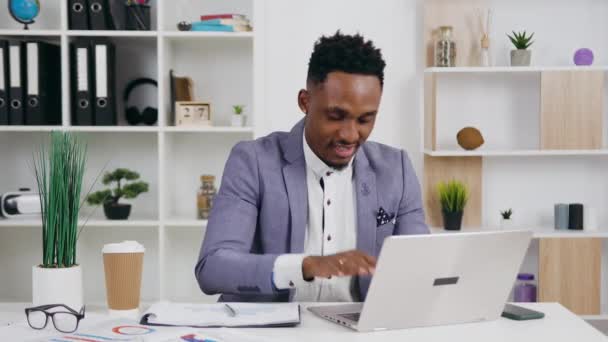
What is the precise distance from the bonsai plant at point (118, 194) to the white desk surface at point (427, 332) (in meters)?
1.77

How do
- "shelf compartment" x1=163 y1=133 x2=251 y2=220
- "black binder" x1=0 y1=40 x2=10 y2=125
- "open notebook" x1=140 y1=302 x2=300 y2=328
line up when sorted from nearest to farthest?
1. "open notebook" x1=140 y1=302 x2=300 y2=328
2. "black binder" x1=0 y1=40 x2=10 y2=125
3. "shelf compartment" x1=163 y1=133 x2=251 y2=220

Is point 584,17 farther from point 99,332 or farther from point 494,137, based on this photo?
point 99,332

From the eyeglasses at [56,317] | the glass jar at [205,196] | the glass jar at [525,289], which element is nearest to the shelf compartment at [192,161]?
the glass jar at [205,196]

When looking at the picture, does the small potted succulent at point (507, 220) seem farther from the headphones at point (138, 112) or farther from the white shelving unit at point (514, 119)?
the headphones at point (138, 112)

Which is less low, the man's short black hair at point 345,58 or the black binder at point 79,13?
the black binder at point 79,13

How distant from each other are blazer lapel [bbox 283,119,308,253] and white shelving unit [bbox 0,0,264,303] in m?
1.46

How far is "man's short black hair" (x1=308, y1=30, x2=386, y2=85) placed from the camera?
6.37 feet

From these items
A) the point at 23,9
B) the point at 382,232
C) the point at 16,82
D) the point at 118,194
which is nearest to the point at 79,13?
the point at 23,9

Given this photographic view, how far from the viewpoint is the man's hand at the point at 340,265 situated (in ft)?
5.14

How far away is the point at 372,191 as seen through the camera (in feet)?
6.86

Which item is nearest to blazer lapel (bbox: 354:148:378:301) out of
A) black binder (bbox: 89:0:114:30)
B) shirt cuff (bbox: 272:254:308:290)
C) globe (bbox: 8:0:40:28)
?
shirt cuff (bbox: 272:254:308:290)

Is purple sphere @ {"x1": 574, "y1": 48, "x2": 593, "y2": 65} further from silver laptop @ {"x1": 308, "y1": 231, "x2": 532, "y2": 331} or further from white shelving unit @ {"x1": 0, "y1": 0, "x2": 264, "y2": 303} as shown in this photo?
silver laptop @ {"x1": 308, "y1": 231, "x2": 532, "y2": 331}

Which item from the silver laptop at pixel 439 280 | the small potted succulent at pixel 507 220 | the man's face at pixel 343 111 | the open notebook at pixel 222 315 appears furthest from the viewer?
the small potted succulent at pixel 507 220

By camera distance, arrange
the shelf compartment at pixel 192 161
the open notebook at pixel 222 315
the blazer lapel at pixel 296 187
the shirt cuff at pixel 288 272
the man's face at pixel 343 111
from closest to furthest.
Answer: the open notebook at pixel 222 315, the shirt cuff at pixel 288 272, the man's face at pixel 343 111, the blazer lapel at pixel 296 187, the shelf compartment at pixel 192 161
